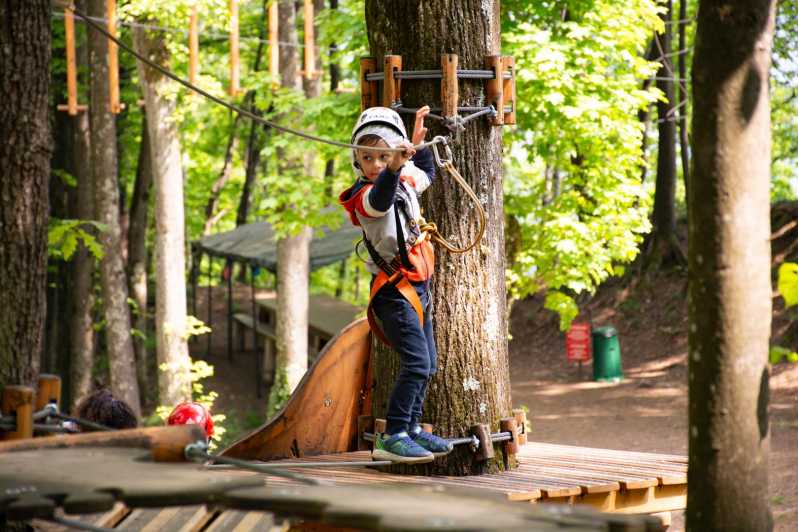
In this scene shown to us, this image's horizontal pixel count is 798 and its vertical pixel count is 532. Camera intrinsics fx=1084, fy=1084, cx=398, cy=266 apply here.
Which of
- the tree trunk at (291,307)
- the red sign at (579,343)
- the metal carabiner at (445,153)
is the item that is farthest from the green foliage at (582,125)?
the metal carabiner at (445,153)

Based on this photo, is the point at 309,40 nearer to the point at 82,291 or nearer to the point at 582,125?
the point at 582,125

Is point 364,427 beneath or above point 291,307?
above

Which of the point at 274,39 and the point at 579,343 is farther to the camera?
the point at 579,343

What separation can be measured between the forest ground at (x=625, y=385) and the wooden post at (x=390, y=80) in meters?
6.79

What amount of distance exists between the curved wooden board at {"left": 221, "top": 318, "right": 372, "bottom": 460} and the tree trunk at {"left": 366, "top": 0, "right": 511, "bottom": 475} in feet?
2.30

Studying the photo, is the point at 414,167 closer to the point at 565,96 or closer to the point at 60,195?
the point at 565,96

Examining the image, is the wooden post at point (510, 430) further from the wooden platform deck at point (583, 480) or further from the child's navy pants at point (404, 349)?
the child's navy pants at point (404, 349)

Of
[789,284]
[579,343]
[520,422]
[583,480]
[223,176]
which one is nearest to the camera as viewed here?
[789,284]

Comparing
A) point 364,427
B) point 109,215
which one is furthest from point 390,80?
point 109,215

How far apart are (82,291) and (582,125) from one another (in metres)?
8.76

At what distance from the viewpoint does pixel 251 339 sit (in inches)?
1070

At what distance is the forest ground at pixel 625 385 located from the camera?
13.8 meters

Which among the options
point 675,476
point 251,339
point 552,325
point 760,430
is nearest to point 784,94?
point 552,325

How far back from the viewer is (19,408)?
12.8 feet
